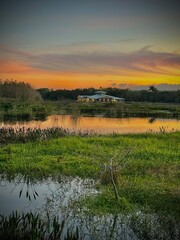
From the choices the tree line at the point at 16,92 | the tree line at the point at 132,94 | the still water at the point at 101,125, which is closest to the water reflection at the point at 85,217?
the still water at the point at 101,125

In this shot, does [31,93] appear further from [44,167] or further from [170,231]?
[170,231]

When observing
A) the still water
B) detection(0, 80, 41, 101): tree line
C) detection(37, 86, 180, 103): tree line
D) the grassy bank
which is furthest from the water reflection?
detection(37, 86, 180, 103): tree line

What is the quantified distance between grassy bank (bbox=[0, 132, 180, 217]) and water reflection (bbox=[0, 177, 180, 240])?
251mm

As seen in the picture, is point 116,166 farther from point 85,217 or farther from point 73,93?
point 73,93

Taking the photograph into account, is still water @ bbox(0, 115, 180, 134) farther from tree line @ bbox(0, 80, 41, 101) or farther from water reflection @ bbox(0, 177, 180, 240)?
tree line @ bbox(0, 80, 41, 101)

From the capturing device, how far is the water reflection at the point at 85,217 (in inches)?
185

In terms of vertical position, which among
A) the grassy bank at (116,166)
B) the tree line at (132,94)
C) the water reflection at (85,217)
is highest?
the tree line at (132,94)

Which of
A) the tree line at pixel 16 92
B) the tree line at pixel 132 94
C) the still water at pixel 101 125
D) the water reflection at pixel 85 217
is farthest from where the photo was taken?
the tree line at pixel 132 94

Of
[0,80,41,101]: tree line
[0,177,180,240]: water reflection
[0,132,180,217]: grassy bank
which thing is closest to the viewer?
[0,177,180,240]: water reflection

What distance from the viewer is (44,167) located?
25.9ft

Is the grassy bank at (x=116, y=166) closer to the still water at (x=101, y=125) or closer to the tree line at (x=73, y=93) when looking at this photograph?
the still water at (x=101, y=125)

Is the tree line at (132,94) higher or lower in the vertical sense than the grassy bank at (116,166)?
higher

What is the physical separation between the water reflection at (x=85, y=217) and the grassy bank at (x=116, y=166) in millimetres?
251

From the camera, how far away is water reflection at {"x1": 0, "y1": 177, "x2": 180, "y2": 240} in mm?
4688
